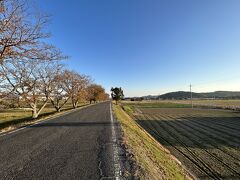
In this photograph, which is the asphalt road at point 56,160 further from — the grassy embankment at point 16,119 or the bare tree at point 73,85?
the bare tree at point 73,85

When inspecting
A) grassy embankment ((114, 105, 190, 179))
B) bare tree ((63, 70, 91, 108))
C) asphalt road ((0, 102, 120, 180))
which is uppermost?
bare tree ((63, 70, 91, 108))

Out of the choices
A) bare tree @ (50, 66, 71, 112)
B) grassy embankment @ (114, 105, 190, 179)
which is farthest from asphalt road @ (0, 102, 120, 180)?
bare tree @ (50, 66, 71, 112)

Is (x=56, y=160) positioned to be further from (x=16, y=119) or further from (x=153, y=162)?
(x=16, y=119)

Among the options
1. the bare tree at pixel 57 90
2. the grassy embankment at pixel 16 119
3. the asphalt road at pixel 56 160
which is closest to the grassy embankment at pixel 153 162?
the asphalt road at pixel 56 160

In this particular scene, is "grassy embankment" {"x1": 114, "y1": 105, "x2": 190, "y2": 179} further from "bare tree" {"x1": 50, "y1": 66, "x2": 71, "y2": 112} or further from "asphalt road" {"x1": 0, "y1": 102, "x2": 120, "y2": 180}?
"bare tree" {"x1": 50, "y1": 66, "x2": 71, "y2": 112}

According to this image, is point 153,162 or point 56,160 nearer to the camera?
point 56,160

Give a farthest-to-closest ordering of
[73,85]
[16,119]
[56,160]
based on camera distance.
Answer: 1. [73,85]
2. [16,119]
3. [56,160]

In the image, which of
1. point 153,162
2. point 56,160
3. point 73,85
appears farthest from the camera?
point 73,85

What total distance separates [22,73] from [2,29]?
15.1 m

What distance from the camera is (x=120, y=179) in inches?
149

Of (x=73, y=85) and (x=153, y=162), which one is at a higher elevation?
(x=73, y=85)

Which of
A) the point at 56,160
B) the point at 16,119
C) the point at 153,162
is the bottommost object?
the point at 153,162

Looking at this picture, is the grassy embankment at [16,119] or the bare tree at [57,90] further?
the bare tree at [57,90]

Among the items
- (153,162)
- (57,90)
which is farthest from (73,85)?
(153,162)
